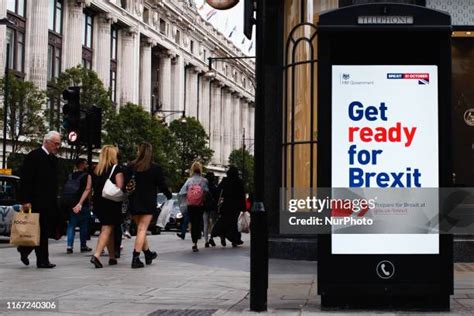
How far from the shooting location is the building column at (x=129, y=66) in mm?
69125

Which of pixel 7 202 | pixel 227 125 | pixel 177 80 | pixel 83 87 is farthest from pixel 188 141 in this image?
pixel 7 202

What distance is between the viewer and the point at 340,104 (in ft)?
22.3

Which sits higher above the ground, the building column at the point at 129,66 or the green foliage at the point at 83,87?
the building column at the point at 129,66

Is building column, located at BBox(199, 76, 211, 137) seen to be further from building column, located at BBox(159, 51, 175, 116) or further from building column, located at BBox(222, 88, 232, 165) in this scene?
building column, located at BBox(159, 51, 175, 116)

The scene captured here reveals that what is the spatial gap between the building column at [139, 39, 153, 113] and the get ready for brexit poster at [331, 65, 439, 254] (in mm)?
69101

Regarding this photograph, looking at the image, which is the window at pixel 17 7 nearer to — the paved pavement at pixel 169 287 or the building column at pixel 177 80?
the building column at pixel 177 80

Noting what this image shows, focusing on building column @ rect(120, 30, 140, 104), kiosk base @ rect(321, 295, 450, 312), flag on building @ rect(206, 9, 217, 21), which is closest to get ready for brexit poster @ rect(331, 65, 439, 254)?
kiosk base @ rect(321, 295, 450, 312)

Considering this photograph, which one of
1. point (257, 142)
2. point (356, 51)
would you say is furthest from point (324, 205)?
point (356, 51)

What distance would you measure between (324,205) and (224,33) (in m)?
111

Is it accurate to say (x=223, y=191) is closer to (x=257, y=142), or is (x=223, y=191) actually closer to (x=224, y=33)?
(x=257, y=142)

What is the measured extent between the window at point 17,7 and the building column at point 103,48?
13150 mm

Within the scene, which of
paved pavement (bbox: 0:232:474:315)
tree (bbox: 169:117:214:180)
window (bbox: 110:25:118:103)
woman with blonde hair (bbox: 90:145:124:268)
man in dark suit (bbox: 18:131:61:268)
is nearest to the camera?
paved pavement (bbox: 0:232:474:315)

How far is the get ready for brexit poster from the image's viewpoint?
6688 millimetres

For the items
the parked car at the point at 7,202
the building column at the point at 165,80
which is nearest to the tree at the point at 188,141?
the building column at the point at 165,80
